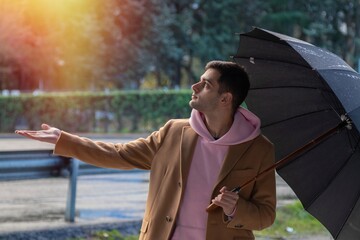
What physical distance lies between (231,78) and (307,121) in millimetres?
654

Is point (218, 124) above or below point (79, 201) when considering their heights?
above

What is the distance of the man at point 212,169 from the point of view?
3209mm

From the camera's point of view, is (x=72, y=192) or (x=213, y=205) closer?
(x=213, y=205)

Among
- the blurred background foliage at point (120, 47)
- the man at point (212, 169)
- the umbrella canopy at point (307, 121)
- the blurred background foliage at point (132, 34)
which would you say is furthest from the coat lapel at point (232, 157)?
the blurred background foliage at point (132, 34)

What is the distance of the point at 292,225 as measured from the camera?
343 inches

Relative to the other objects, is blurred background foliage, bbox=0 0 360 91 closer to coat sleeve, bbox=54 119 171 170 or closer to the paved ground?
the paved ground

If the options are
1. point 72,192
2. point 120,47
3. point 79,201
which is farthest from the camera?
point 120,47

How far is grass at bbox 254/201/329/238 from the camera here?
8242 mm

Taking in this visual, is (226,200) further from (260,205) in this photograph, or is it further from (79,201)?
(79,201)

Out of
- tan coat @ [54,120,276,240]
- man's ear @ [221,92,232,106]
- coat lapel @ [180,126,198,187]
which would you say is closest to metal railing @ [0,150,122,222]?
tan coat @ [54,120,276,240]

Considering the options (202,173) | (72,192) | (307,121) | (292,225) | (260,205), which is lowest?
(292,225)

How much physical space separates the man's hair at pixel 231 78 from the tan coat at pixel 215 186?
0.76ft

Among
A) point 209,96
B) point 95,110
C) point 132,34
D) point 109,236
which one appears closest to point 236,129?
point 209,96

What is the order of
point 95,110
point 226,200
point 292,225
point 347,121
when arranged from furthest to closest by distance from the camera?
point 95,110, point 292,225, point 347,121, point 226,200
